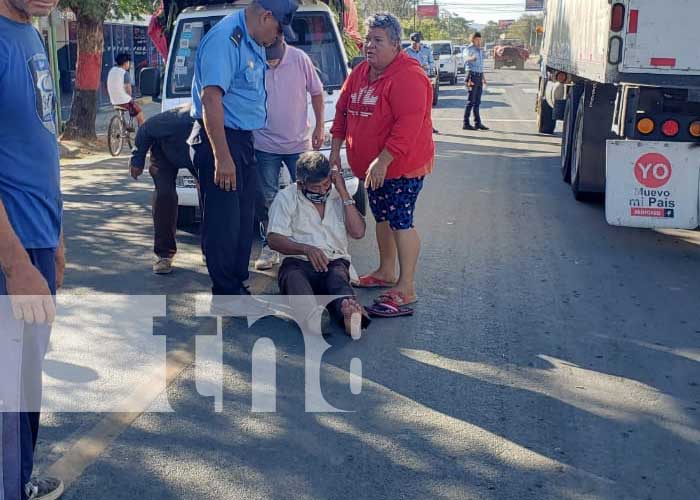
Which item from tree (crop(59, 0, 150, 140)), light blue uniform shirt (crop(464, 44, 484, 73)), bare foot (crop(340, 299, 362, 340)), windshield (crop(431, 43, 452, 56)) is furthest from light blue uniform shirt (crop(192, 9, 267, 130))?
windshield (crop(431, 43, 452, 56))

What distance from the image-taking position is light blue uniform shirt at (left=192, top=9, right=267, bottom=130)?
5480 mm

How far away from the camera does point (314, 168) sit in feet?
19.5

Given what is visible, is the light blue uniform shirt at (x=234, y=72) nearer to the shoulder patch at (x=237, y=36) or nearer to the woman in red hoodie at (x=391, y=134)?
the shoulder patch at (x=237, y=36)

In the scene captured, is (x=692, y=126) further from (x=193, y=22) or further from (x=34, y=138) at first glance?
(x=34, y=138)

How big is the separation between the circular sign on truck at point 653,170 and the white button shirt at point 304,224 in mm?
2637

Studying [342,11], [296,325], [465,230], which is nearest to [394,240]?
[296,325]

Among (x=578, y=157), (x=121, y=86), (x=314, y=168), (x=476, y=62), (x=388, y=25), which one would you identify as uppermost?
(x=388, y=25)

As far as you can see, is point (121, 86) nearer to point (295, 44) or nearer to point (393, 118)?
point (295, 44)

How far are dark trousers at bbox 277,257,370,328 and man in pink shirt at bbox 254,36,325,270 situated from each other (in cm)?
124

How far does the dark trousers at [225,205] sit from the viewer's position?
5.80 metres

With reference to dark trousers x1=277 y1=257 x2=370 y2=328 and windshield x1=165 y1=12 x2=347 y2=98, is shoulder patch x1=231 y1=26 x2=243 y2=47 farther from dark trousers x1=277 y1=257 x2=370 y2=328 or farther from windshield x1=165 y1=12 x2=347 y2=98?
windshield x1=165 y1=12 x2=347 y2=98

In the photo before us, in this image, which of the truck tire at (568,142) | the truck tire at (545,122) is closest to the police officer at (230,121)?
the truck tire at (568,142)

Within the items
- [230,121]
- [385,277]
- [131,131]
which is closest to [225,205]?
[230,121]

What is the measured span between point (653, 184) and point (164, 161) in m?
3.76
